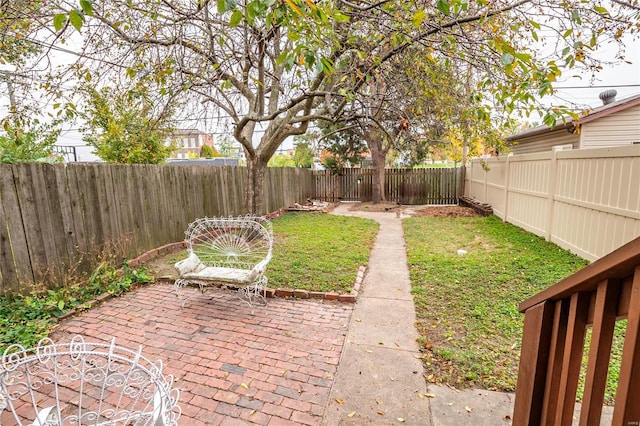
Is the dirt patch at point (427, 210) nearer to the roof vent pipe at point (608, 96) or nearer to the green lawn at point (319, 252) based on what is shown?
the green lawn at point (319, 252)

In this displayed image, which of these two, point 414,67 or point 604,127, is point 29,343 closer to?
point 414,67

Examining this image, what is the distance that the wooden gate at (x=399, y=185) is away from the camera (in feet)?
48.1

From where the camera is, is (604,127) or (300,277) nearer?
(300,277)

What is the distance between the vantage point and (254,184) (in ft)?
22.2

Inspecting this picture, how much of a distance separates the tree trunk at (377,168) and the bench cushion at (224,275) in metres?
10.7

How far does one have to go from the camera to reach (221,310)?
12.7 feet

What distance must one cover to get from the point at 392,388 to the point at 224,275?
2.31 metres

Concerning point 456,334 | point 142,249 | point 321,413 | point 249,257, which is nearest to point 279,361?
point 321,413

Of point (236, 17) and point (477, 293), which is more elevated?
point (236, 17)

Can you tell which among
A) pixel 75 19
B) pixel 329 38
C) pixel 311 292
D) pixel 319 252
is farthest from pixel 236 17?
pixel 319 252

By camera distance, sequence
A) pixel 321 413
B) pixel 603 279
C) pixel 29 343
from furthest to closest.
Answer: pixel 29 343 → pixel 321 413 → pixel 603 279

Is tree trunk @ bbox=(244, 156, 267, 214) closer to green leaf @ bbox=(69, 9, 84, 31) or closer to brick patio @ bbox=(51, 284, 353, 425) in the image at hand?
brick patio @ bbox=(51, 284, 353, 425)

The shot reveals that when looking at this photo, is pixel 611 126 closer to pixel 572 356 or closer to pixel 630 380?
pixel 572 356

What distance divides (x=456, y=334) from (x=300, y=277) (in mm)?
2236
